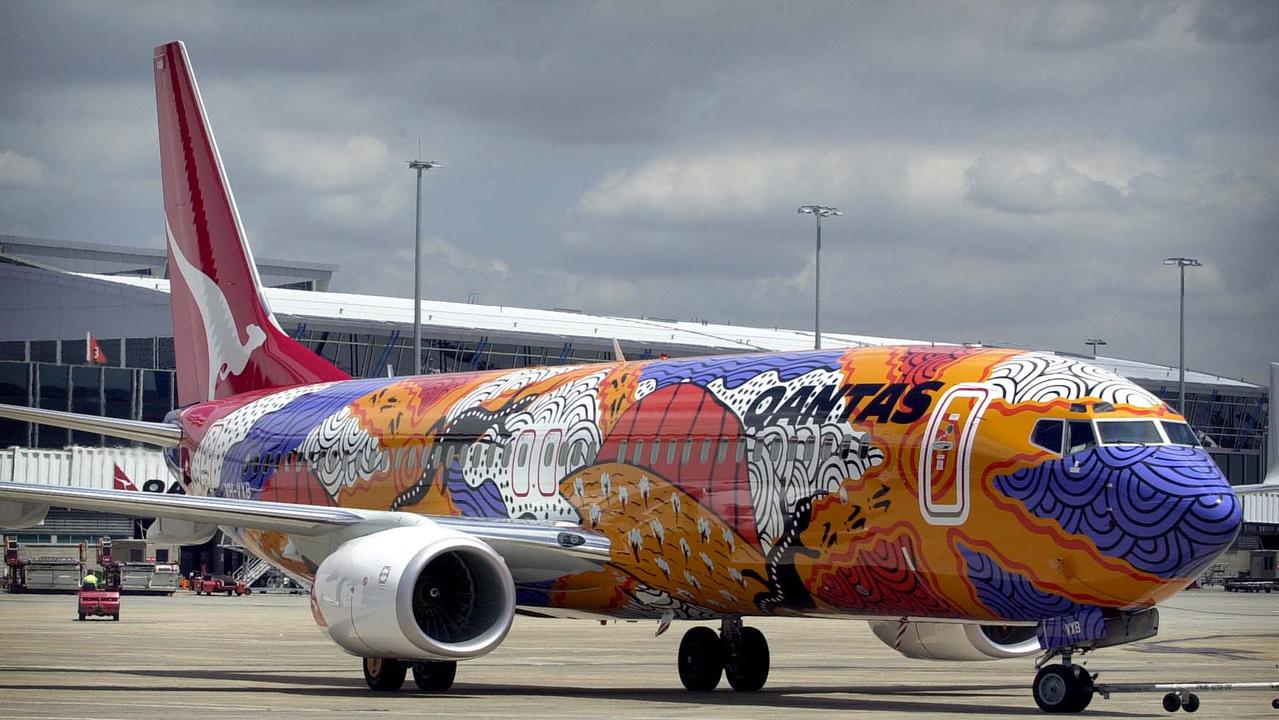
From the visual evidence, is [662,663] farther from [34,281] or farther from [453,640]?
[34,281]

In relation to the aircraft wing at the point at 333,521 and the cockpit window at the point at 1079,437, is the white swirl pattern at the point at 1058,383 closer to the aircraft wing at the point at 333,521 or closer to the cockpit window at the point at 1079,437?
the cockpit window at the point at 1079,437

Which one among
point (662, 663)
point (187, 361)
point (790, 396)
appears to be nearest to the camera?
point (790, 396)

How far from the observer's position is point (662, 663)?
3222 centimetres

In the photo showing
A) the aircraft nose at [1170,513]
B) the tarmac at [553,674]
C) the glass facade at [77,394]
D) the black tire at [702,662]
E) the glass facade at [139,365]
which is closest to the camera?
the aircraft nose at [1170,513]

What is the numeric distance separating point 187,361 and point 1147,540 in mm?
21645

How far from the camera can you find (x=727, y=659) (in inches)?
975

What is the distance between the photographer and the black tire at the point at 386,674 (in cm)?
2361

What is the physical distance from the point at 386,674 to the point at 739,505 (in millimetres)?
5249

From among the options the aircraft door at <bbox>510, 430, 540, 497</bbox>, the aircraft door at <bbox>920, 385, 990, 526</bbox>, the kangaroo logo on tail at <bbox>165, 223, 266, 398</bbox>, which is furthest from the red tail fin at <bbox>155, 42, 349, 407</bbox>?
the aircraft door at <bbox>920, 385, 990, 526</bbox>

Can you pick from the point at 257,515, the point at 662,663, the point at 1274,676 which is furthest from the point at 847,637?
the point at 257,515

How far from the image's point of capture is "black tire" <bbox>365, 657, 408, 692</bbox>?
77.5 feet

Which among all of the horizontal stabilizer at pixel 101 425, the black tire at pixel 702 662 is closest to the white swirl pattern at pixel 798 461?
the black tire at pixel 702 662

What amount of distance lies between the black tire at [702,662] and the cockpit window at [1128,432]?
7.51 m

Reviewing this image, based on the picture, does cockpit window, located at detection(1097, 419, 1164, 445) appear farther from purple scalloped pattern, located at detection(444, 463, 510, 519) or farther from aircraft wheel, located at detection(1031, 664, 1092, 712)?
purple scalloped pattern, located at detection(444, 463, 510, 519)
